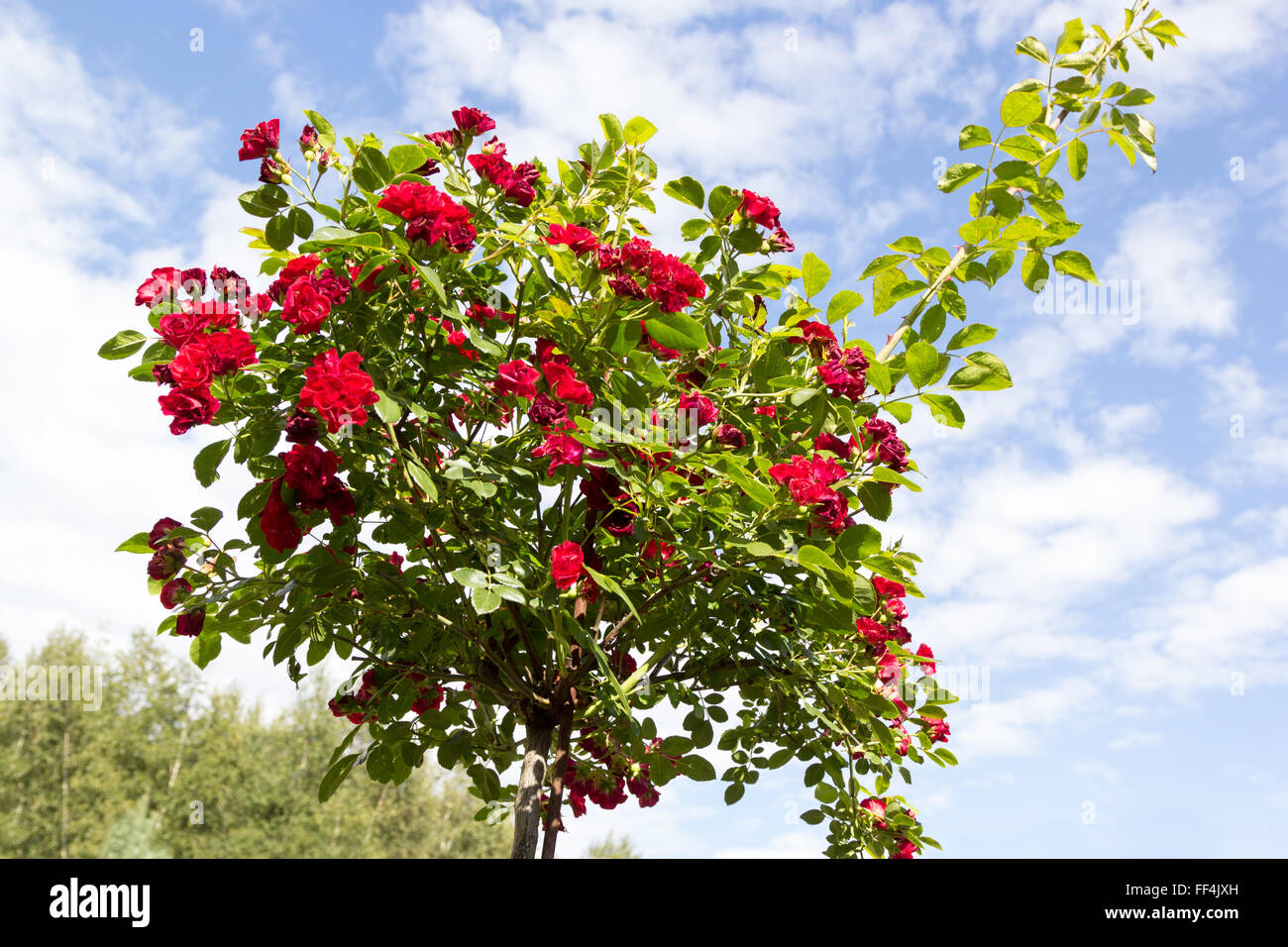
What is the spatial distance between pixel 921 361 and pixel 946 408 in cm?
17

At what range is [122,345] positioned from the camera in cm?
283

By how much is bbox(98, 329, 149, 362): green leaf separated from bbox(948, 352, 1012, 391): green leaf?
2611 millimetres

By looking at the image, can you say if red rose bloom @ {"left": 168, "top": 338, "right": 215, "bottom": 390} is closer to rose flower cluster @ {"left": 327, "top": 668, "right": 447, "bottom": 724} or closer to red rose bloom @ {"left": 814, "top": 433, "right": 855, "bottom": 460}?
rose flower cluster @ {"left": 327, "top": 668, "right": 447, "bottom": 724}

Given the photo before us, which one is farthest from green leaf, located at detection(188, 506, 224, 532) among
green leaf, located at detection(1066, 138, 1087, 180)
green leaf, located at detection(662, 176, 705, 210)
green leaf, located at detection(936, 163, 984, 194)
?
green leaf, located at detection(1066, 138, 1087, 180)

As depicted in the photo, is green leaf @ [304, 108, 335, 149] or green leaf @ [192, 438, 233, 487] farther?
green leaf @ [304, 108, 335, 149]

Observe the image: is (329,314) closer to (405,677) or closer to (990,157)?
(405,677)

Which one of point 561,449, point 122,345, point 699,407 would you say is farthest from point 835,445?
point 122,345

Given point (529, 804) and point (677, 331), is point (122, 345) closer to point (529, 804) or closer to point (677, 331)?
point (677, 331)

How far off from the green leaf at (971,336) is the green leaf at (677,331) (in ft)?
2.53

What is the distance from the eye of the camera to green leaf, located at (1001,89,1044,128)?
9.84 ft

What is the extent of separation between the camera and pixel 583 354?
114 inches

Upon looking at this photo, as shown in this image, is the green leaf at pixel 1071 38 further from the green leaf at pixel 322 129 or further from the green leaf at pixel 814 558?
the green leaf at pixel 322 129
